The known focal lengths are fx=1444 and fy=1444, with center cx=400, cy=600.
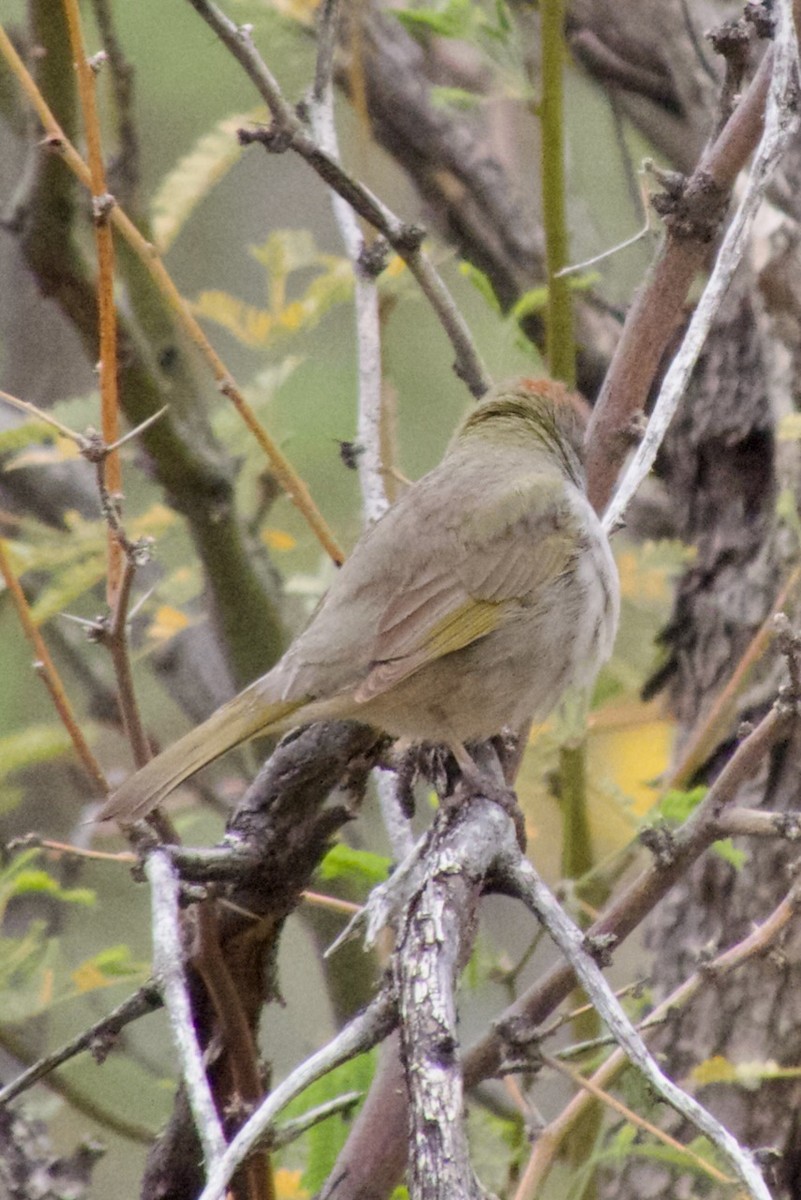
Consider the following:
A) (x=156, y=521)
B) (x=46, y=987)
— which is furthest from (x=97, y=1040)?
(x=156, y=521)

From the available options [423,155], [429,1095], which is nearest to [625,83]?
[423,155]

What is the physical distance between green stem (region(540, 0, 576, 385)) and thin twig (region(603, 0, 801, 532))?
35.0 inches

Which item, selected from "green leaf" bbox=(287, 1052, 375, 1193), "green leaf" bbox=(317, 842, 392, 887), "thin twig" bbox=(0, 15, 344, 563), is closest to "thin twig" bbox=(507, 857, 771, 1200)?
"green leaf" bbox=(317, 842, 392, 887)

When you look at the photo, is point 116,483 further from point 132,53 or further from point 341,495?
point 132,53

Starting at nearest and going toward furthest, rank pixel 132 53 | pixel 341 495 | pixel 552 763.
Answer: pixel 552 763
pixel 341 495
pixel 132 53

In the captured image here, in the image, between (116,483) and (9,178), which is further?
(9,178)

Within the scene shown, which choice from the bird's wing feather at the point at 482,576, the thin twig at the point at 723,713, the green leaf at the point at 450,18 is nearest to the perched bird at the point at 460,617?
the bird's wing feather at the point at 482,576

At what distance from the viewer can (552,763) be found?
157 inches

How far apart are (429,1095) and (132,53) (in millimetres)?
5989

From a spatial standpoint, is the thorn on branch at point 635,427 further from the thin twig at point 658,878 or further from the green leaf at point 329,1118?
the green leaf at point 329,1118

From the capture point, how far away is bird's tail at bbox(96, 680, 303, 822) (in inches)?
99.9

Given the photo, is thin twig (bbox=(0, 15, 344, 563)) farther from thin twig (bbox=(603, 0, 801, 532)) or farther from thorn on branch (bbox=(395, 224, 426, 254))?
thin twig (bbox=(603, 0, 801, 532))

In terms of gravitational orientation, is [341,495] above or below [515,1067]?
above

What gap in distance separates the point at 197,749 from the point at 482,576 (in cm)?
84
